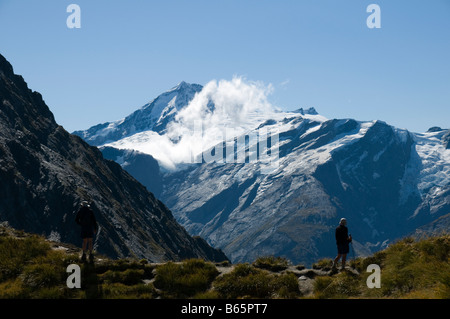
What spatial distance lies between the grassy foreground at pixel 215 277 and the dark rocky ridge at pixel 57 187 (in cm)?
8734

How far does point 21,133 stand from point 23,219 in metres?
37.1

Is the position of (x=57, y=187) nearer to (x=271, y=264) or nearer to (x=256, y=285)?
(x=271, y=264)

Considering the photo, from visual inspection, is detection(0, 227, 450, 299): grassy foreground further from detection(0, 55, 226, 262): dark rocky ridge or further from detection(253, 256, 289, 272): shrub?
detection(0, 55, 226, 262): dark rocky ridge

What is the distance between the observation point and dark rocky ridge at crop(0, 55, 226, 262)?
118625mm

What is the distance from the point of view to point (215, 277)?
72.4 ft

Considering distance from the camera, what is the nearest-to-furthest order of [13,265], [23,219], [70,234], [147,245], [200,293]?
[200,293] < [13,265] < [23,219] < [70,234] < [147,245]

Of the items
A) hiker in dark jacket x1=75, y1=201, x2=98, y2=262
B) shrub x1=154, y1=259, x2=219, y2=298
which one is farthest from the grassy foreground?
hiker in dark jacket x1=75, y1=201, x2=98, y2=262

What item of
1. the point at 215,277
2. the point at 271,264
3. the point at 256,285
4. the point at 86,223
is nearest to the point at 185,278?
the point at 215,277

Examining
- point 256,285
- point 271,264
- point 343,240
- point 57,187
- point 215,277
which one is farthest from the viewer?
point 57,187

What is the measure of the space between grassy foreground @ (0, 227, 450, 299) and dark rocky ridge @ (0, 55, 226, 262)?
287 feet

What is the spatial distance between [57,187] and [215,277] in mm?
121206
